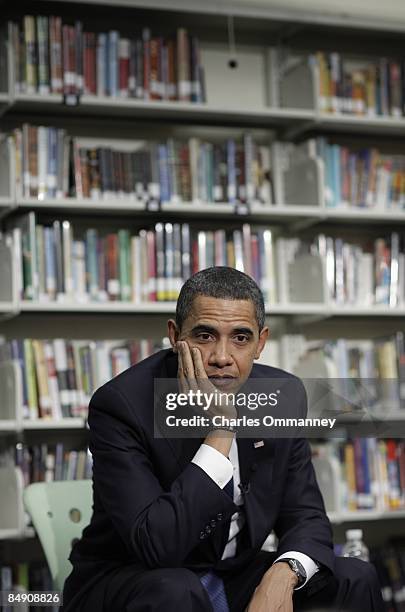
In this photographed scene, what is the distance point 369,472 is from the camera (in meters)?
3.86

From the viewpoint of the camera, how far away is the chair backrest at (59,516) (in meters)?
2.45

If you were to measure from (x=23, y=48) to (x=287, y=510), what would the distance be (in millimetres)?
2196

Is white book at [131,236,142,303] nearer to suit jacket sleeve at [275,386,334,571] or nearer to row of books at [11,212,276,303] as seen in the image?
row of books at [11,212,276,303]

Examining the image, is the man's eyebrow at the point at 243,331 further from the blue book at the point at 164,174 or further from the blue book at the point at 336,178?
the blue book at the point at 336,178

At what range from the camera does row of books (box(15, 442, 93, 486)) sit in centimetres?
354

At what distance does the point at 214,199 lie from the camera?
12.6ft

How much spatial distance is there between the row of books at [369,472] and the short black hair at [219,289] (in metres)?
1.77

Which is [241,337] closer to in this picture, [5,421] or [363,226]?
[5,421]

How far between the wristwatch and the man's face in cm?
38

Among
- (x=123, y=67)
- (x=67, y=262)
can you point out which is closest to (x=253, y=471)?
(x=67, y=262)

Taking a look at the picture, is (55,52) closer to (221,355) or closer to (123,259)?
(123,259)

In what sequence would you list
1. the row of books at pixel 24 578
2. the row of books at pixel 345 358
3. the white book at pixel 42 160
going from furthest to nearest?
the row of books at pixel 345 358
the white book at pixel 42 160
the row of books at pixel 24 578

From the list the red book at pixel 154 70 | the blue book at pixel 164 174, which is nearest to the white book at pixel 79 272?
the blue book at pixel 164 174

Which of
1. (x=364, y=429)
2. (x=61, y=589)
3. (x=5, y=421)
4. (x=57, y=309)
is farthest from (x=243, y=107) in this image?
(x=61, y=589)
